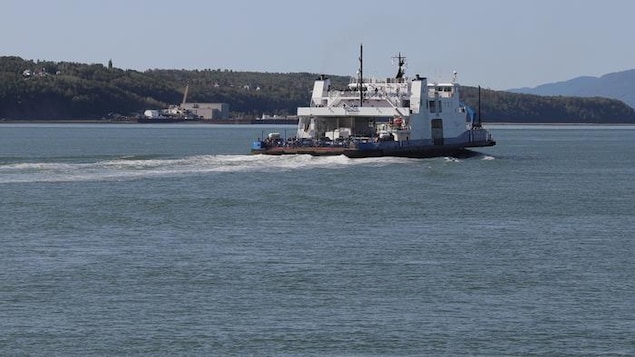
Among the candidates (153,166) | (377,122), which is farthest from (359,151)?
(153,166)

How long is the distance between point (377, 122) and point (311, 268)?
52.9 meters

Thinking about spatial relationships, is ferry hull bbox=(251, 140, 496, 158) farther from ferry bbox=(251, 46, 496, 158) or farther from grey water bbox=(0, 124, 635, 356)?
grey water bbox=(0, 124, 635, 356)

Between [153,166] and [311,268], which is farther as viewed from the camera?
[153,166]

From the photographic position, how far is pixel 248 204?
53.4 m

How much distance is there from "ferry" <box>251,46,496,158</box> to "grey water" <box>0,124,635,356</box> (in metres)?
14.0

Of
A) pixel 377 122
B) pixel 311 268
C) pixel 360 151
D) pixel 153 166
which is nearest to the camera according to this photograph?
pixel 311 268

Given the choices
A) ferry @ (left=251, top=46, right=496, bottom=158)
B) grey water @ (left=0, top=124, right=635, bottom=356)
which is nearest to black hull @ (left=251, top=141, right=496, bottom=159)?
ferry @ (left=251, top=46, right=496, bottom=158)

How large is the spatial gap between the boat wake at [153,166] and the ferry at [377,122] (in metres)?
0.82

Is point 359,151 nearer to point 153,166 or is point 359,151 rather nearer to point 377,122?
point 377,122

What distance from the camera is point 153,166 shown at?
239 feet

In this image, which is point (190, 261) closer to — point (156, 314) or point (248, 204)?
point (156, 314)

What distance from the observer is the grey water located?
90.4 ft

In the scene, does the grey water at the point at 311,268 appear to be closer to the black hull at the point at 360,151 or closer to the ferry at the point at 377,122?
the black hull at the point at 360,151

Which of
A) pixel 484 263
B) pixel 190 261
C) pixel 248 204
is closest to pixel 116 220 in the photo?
pixel 248 204
